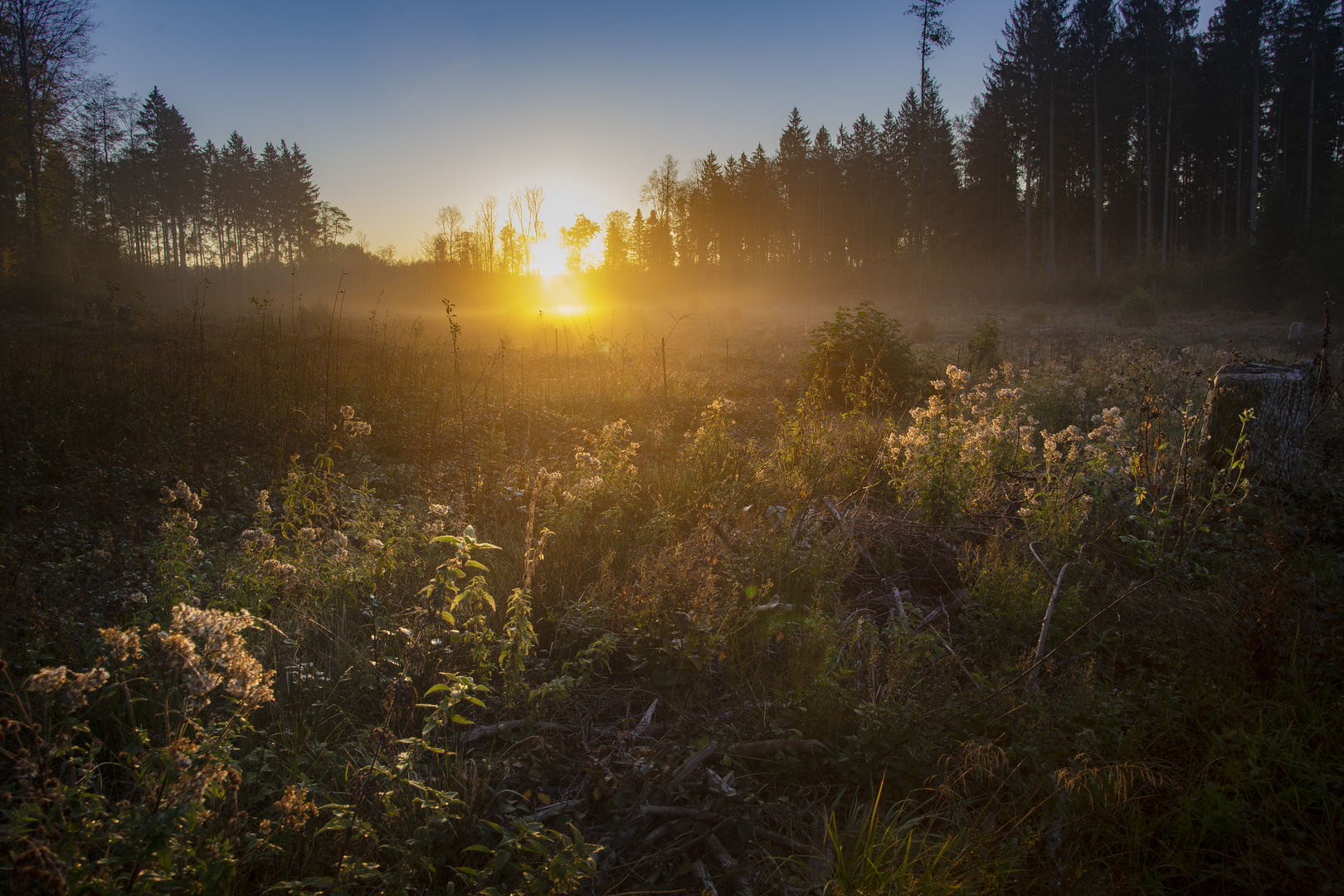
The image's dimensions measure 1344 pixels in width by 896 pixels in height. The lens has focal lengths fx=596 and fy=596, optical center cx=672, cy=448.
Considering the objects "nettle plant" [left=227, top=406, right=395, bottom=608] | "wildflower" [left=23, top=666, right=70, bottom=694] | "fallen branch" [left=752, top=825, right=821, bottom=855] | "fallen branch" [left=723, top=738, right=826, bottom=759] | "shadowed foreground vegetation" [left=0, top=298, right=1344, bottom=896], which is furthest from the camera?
"nettle plant" [left=227, top=406, right=395, bottom=608]

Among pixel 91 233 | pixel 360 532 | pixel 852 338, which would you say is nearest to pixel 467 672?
pixel 360 532

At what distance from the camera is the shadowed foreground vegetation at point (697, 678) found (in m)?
1.67

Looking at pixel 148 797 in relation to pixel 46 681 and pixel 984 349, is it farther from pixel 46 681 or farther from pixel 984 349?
pixel 984 349

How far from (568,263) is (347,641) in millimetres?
43503

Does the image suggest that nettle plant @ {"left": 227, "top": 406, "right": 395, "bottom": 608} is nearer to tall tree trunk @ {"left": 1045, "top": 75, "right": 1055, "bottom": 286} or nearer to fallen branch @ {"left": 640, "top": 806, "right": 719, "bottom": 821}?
fallen branch @ {"left": 640, "top": 806, "right": 719, "bottom": 821}

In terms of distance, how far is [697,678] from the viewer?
2762 millimetres

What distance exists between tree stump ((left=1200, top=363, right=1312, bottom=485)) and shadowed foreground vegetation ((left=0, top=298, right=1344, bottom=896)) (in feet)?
0.91

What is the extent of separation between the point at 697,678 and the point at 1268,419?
14.9 feet

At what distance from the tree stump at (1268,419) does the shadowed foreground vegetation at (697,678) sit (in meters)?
0.28

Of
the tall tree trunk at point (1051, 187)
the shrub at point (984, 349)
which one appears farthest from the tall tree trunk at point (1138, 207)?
the shrub at point (984, 349)

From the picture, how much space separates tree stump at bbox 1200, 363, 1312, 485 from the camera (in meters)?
4.21

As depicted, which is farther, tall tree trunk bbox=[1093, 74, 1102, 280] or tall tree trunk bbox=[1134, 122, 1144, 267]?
tall tree trunk bbox=[1134, 122, 1144, 267]

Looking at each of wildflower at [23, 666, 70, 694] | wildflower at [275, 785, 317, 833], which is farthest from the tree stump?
wildflower at [23, 666, 70, 694]

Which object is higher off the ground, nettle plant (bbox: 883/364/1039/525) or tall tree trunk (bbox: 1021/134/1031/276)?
tall tree trunk (bbox: 1021/134/1031/276)
